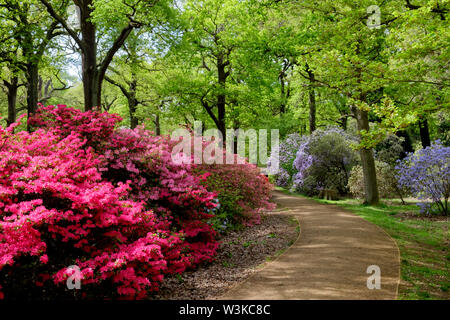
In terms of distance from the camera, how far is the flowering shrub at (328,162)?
51.9 feet

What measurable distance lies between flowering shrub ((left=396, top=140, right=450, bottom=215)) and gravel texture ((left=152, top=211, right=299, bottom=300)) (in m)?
4.18

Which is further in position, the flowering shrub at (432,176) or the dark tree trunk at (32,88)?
the dark tree trunk at (32,88)

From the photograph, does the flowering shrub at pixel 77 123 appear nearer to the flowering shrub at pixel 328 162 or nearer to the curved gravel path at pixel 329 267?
the curved gravel path at pixel 329 267

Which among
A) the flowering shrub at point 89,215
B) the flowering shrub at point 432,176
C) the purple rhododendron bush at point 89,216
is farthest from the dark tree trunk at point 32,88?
the flowering shrub at point 432,176

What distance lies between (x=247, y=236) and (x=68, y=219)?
5.00m

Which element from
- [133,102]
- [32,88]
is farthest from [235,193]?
[133,102]

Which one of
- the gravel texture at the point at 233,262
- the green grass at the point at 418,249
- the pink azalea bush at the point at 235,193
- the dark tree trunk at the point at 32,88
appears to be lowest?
the gravel texture at the point at 233,262

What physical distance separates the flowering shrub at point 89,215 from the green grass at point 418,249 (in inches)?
130

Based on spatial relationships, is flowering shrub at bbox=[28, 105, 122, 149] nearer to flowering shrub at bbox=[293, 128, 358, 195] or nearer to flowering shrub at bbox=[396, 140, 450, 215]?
flowering shrub at bbox=[396, 140, 450, 215]

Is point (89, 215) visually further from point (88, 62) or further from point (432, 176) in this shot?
point (432, 176)

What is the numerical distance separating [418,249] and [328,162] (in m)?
9.63

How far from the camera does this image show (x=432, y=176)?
32.7ft

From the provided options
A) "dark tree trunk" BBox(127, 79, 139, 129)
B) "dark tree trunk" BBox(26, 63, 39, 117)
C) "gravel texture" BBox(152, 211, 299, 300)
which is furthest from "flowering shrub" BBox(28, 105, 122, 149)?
"dark tree trunk" BBox(127, 79, 139, 129)
